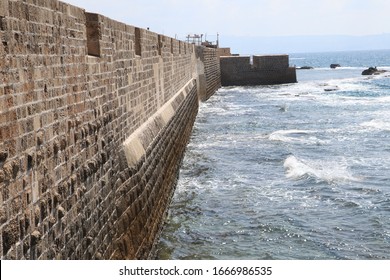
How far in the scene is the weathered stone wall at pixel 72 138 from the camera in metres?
4.27

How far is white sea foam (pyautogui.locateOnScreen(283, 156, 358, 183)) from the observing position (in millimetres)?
14875

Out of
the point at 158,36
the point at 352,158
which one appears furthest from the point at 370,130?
the point at 158,36

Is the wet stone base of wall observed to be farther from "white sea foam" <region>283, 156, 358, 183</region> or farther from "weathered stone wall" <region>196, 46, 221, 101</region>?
"weathered stone wall" <region>196, 46, 221, 101</region>

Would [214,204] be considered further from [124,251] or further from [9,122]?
[9,122]

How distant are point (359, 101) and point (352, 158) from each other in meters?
22.5

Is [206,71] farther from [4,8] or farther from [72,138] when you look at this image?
[4,8]

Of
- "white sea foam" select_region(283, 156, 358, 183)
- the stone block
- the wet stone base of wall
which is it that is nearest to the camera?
the stone block

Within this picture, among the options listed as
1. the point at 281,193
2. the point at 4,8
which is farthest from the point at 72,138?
the point at 281,193

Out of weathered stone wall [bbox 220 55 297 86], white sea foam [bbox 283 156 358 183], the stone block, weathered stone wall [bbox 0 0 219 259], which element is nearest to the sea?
white sea foam [bbox 283 156 358 183]

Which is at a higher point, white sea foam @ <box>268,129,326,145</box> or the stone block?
the stone block

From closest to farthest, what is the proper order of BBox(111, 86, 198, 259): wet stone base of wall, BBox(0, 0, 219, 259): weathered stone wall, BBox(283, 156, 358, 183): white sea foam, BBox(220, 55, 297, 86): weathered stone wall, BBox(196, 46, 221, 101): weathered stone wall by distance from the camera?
BBox(0, 0, 219, 259): weathered stone wall
BBox(111, 86, 198, 259): wet stone base of wall
BBox(283, 156, 358, 183): white sea foam
BBox(196, 46, 221, 101): weathered stone wall
BBox(220, 55, 297, 86): weathered stone wall

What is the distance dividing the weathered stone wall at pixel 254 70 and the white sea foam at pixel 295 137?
26787mm

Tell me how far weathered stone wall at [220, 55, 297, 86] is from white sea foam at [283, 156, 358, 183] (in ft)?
111

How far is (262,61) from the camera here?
50.5m
